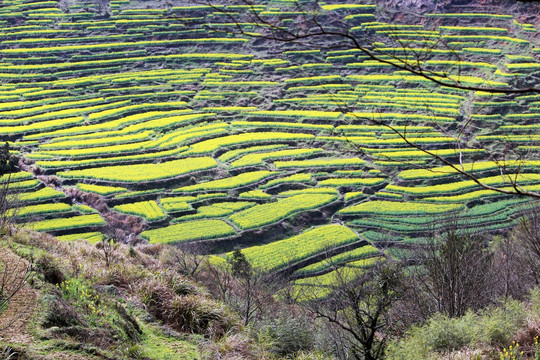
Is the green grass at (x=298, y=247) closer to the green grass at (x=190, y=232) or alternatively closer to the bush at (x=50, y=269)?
the green grass at (x=190, y=232)

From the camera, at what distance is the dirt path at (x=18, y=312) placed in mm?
6995

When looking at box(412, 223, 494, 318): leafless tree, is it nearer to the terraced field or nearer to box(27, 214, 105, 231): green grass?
the terraced field

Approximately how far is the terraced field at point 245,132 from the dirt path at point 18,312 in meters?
16.8

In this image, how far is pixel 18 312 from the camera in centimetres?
759

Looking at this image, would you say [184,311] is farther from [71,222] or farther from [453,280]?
[71,222]

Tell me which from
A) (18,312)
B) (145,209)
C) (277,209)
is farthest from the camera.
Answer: (277,209)

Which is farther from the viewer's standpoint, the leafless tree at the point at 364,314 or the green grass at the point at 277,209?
the green grass at the point at 277,209

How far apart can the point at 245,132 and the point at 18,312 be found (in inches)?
2129

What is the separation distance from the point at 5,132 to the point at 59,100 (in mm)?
9612

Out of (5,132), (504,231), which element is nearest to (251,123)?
(5,132)

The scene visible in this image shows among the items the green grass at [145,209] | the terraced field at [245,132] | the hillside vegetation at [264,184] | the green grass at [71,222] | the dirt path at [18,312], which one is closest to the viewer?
the dirt path at [18,312]

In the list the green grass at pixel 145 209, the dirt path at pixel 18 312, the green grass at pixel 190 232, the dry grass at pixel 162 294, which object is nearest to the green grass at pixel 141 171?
the green grass at pixel 145 209

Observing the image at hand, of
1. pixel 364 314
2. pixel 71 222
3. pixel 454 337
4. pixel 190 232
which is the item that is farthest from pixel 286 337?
pixel 71 222

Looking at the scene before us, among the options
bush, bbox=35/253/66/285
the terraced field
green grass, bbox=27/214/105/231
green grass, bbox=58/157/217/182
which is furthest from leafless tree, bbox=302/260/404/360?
green grass, bbox=58/157/217/182
